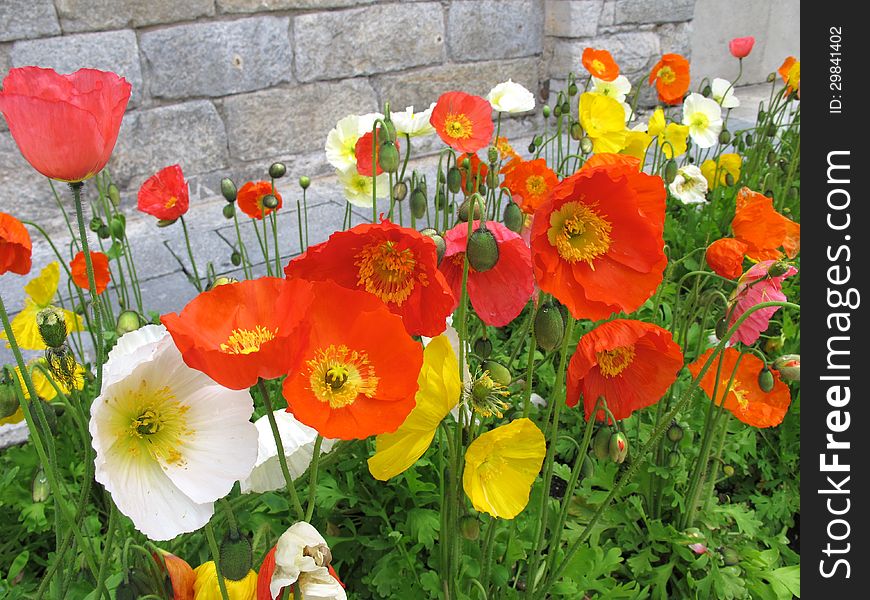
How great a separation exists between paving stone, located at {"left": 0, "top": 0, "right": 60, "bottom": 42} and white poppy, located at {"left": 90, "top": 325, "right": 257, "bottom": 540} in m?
2.46

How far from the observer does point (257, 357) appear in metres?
0.48

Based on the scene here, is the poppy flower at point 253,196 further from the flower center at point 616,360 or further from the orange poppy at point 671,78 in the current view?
the orange poppy at point 671,78

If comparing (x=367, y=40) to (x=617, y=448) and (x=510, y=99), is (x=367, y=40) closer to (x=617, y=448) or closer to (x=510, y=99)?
(x=510, y=99)

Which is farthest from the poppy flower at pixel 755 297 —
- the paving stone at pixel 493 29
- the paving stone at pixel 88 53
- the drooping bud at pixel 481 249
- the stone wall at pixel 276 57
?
the paving stone at pixel 493 29

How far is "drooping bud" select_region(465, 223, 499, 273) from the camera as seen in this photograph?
67cm

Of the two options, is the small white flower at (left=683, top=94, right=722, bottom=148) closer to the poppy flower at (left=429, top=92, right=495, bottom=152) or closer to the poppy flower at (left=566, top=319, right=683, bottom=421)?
the poppy flower at (left=429, top=92, right=495, bottom=152)

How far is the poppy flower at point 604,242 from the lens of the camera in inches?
26.8

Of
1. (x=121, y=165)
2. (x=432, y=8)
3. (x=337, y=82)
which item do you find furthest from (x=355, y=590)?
(x=432, y=8)

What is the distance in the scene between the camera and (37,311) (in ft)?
4.46

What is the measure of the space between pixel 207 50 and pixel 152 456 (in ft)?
8.84

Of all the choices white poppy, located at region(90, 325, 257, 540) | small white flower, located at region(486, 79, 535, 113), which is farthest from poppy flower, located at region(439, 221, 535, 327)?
small white flower, located at region(486, 79, 535, 113)

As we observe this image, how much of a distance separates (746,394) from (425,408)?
703 mm

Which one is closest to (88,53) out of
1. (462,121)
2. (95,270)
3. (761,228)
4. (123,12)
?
(123,12)

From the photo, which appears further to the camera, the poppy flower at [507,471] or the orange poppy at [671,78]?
the orange poppy at [671,78]
